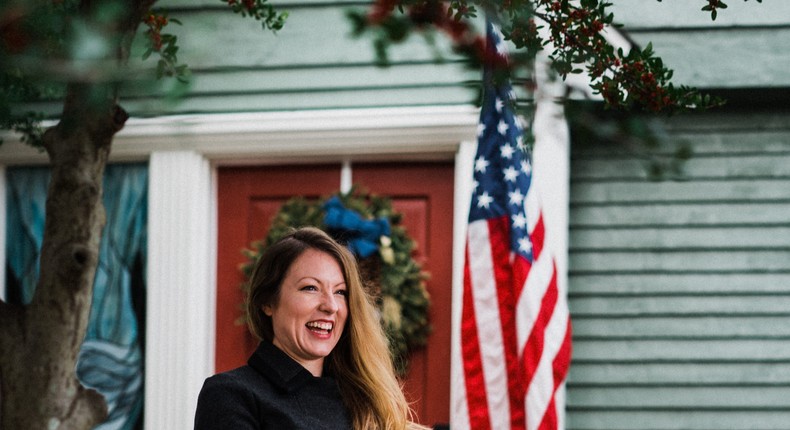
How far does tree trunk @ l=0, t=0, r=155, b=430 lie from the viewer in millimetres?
3434

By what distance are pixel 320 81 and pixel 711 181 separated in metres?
1.68

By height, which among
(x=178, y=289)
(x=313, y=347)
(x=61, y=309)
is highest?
(x=178, y=289)

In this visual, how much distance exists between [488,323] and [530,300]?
18 cm

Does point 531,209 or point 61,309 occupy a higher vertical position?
point 531,209

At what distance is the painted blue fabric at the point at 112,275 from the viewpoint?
537 centimetres

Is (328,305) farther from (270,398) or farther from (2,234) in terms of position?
(2,234)

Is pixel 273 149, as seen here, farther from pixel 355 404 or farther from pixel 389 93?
pixel 355 404

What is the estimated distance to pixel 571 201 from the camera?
17.0 feet

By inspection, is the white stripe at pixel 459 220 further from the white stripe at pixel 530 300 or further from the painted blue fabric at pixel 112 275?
the painted blue fabric at pixel 112 275

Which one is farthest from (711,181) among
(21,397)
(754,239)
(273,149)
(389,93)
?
(21,397)

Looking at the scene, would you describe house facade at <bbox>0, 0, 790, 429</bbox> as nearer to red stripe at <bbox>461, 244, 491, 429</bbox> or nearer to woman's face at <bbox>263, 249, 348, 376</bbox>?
red stripe at <bbox>461, 244, 491, 429</bbox>

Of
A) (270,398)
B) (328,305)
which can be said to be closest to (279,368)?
(270,398)

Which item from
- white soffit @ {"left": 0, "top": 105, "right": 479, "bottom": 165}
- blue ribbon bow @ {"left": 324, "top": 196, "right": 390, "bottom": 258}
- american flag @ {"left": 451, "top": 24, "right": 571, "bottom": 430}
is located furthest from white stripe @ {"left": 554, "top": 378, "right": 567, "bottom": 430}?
white soffit @ {"left": 0, "top": 105, "right": 479, "bottom": 165}

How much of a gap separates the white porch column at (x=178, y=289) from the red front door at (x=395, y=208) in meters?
0.08
